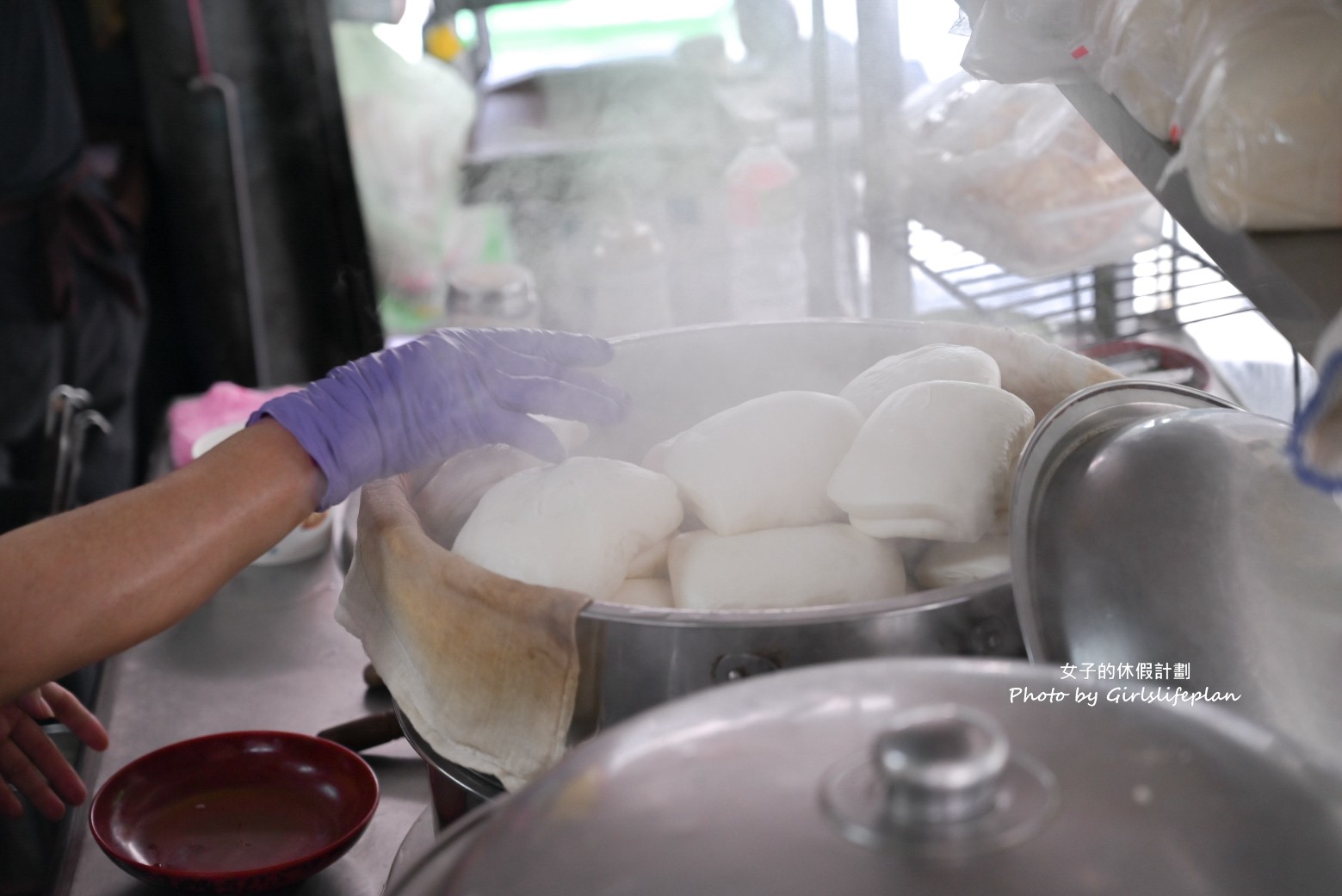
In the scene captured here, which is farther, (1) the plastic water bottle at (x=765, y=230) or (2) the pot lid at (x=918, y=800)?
(1) the plastic water bottle at (x=765, y=230)

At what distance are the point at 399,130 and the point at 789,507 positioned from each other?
2861 millimetres

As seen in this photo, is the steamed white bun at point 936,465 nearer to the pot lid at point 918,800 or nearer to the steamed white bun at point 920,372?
the steamed white bun at point 920,372

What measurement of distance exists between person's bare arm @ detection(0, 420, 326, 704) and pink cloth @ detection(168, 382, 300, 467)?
0.98 meters

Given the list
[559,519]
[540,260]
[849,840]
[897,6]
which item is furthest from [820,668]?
[540,260]

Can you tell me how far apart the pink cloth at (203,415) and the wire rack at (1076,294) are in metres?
1.24

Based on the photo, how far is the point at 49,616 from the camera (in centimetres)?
108

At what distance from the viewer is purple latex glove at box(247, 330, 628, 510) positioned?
3.88ft

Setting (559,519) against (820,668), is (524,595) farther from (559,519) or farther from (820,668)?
(820,668)

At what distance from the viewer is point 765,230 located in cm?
289

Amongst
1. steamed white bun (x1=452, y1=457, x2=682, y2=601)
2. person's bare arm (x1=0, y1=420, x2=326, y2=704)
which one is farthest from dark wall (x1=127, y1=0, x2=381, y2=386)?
steamed white bun (x1=452, y1=457, x2=682, y2=601)

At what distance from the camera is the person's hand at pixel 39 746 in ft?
4.49

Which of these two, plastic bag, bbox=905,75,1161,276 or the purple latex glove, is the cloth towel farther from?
plastic bag, bbox=905,75,1161,276

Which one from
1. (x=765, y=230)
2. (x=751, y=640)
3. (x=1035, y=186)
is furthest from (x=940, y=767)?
(x=765, y=230)

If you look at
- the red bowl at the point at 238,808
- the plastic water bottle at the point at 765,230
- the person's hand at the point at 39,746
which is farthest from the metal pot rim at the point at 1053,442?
the plastic water bottle at the point at 765,230
